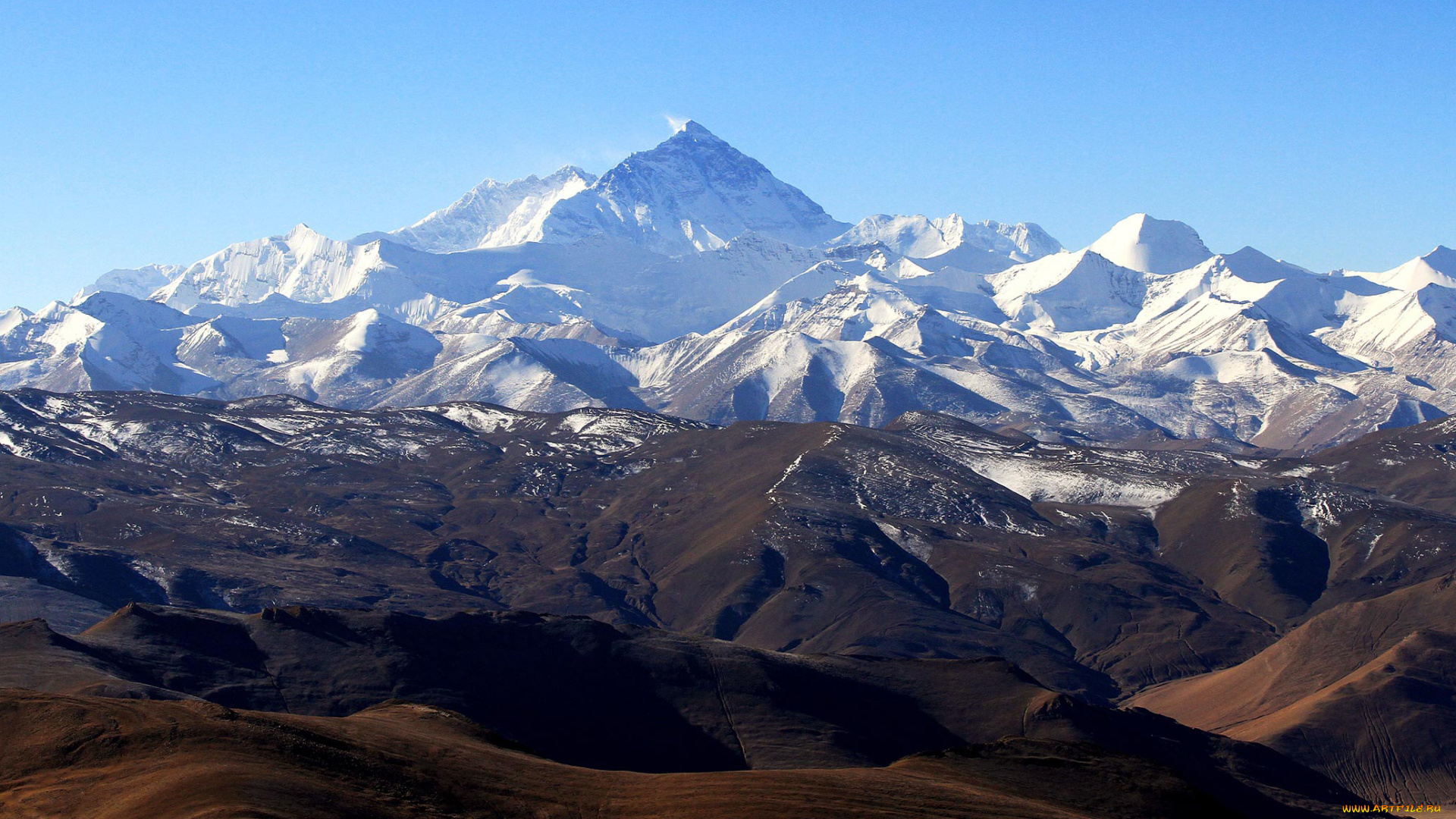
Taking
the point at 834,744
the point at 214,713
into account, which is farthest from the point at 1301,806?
the point at 214,713

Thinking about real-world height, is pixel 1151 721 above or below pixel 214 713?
below

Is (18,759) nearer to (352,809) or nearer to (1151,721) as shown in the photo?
(352,809)

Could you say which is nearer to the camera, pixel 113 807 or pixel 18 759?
pixel 113 807

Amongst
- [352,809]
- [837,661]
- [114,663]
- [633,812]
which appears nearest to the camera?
[352,809]

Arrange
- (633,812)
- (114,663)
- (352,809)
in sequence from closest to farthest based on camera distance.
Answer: (352,809), (633,812), (114,663)

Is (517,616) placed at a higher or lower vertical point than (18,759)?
lower

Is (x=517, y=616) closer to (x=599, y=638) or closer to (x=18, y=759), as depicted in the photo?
(x=599, y=638)

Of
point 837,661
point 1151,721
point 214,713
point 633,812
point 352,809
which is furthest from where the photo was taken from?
point 837,661

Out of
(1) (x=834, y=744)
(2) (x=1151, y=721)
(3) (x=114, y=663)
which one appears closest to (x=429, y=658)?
(3) (x=114, y=663)

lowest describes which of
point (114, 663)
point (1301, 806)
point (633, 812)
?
point (1301, 806)
